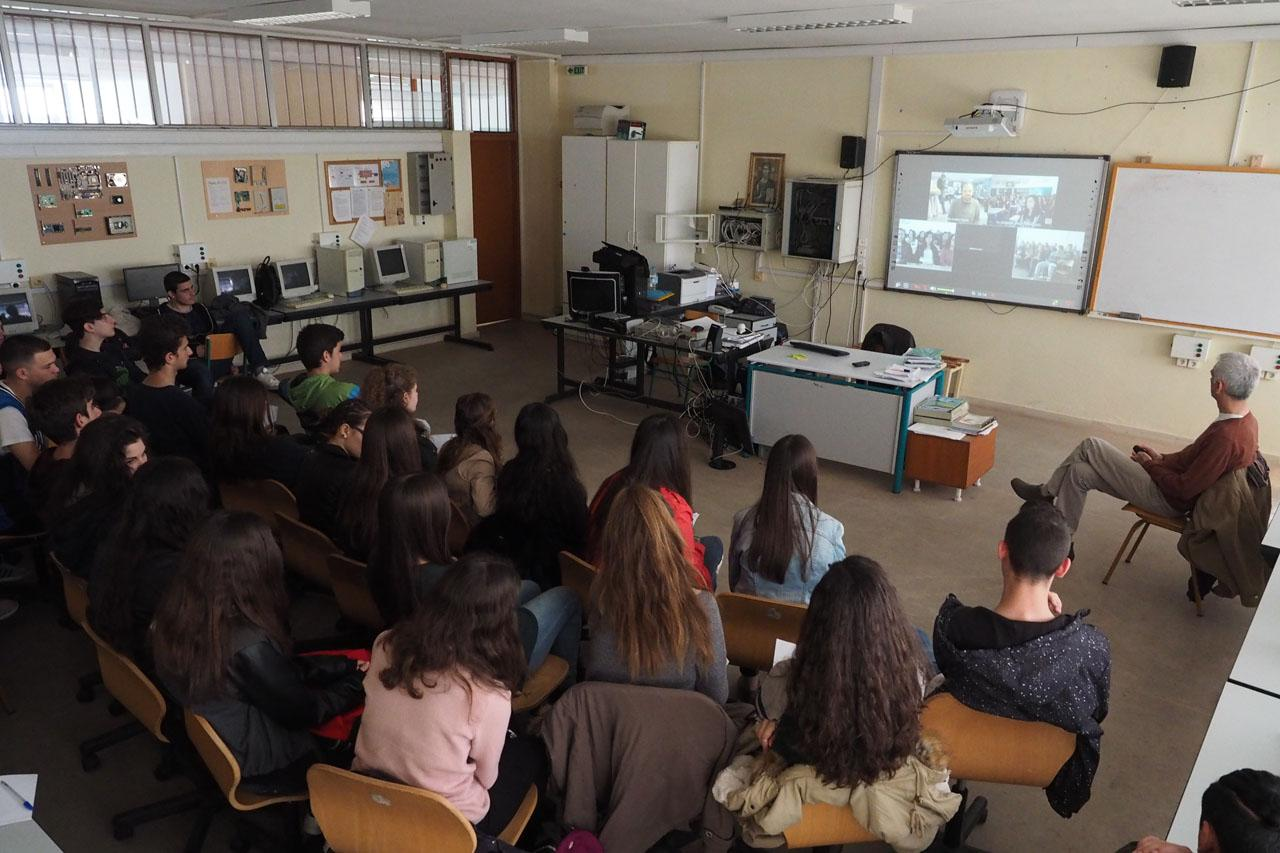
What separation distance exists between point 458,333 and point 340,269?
1.68 metres

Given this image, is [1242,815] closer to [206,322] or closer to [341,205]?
[206,322]

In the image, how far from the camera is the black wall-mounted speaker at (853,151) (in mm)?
7328

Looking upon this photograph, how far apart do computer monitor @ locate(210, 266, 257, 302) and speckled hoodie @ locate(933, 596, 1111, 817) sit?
6358 mm

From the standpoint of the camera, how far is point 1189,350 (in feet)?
20.6

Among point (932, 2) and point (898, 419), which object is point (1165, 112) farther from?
point (898, 419)

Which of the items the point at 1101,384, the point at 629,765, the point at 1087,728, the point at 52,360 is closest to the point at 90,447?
the point at 52,360

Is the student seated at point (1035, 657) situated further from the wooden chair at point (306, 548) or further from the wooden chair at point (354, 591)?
the wooden chair at point (306, 548)

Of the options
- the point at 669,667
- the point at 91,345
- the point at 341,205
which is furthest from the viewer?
the point at 341,205

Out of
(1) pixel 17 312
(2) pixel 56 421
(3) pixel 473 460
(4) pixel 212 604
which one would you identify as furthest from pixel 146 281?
(4) pixel 212 604

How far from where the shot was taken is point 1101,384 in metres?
6.73

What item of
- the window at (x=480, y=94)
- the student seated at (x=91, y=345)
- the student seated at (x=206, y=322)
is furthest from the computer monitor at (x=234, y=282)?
the window at (x=480, y=94)

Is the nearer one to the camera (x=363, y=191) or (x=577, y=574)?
(x=577, y=574)

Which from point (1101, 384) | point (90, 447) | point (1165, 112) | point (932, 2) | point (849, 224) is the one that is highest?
point (932, 2)

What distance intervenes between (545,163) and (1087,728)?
27.1 ft
